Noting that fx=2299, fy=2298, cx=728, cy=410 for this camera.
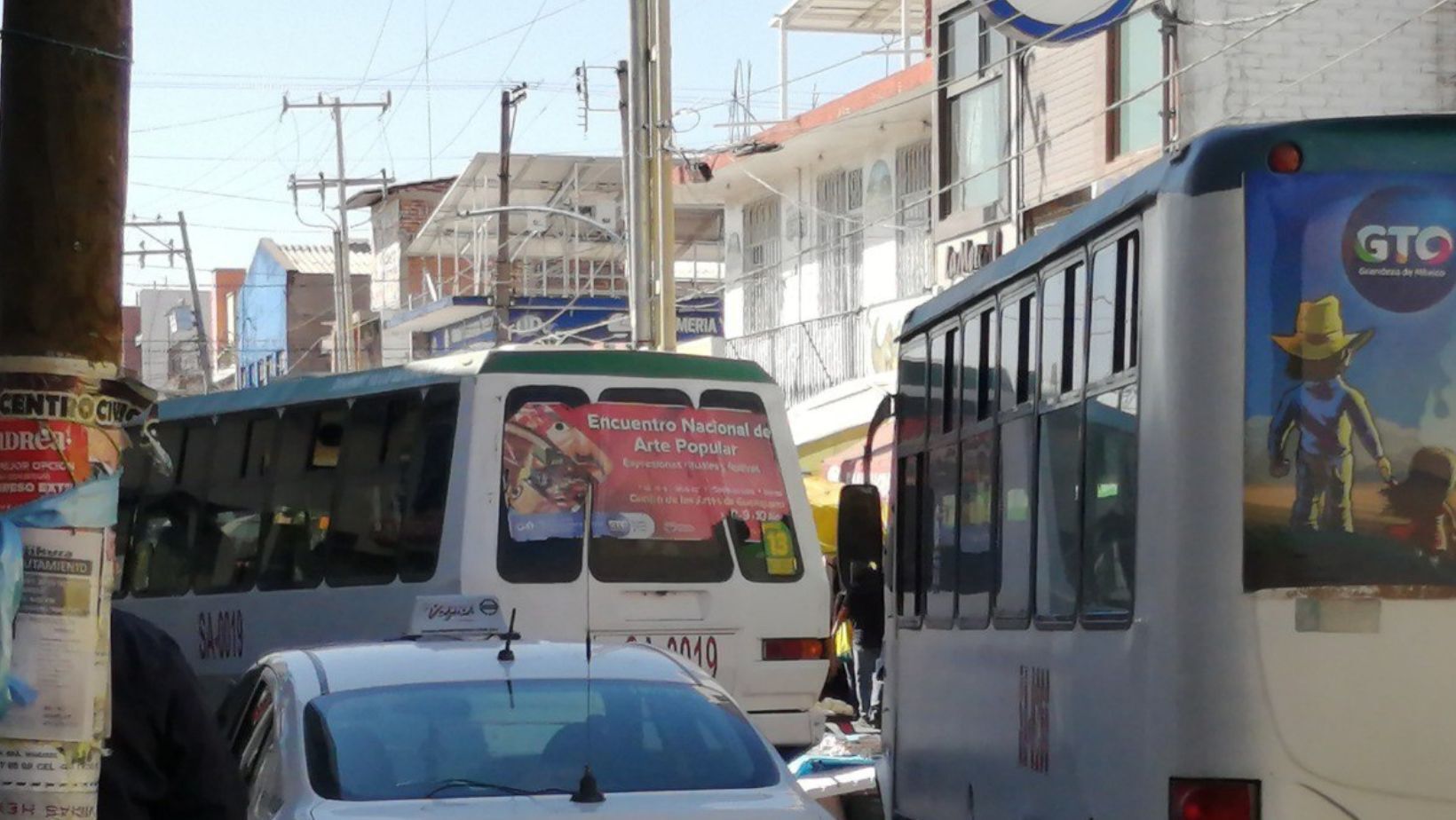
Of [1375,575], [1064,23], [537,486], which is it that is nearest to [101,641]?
[1375,575]

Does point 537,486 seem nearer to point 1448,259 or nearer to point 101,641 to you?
point 1448,259

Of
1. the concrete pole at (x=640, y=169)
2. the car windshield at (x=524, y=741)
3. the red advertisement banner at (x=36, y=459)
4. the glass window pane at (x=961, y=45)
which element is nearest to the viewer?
the red advertisement banner at (x=36, y=459)

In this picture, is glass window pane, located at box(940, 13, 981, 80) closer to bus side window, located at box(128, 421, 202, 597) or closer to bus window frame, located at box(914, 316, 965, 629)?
bus side window, located at box(128, 421, 202, 597)

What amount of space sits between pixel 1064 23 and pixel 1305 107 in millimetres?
3512

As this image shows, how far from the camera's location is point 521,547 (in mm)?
13461

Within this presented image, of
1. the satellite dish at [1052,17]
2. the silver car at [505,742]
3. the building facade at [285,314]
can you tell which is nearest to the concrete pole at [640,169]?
the satellite dish at [1052,17]

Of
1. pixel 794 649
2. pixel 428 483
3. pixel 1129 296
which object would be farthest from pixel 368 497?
pixel 1129 296

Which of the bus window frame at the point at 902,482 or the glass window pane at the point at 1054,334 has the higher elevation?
the glass window pane at the point at 1054,334

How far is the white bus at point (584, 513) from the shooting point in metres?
13.4

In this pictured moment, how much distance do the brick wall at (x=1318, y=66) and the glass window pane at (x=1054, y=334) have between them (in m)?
13.7

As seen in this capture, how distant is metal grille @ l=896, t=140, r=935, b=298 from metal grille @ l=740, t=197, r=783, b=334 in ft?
15.4

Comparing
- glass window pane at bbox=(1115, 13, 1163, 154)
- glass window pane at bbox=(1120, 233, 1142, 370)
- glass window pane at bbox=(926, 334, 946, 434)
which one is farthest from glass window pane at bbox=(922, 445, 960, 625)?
glass window pane at bbox=(1115, 13, 1163, 154)

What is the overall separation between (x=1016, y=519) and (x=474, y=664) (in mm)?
1974

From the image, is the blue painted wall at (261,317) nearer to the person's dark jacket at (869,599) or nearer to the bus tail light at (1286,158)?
the person's dark jacket at (869,599)
